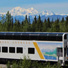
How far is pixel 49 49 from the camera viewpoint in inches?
921

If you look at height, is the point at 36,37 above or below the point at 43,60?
above

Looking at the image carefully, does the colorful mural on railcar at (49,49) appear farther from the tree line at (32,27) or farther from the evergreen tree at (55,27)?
the tree line at (32,27)

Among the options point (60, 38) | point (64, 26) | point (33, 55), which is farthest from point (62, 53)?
point (64, 26)

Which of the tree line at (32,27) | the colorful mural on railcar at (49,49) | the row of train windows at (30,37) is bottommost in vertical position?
the tree line at (32,27)

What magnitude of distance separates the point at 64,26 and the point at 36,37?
182 feet

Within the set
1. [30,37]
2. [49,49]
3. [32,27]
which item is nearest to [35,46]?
[30,37]

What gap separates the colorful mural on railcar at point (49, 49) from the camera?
2308 centimetres

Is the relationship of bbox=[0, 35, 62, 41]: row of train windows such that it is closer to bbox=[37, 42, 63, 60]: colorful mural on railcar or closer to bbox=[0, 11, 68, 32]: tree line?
bbox=[37, 42, 63, 60]: colorful mural on railcar

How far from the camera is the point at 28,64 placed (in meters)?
18.4

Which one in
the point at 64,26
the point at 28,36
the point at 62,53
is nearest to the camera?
the point at 62,53

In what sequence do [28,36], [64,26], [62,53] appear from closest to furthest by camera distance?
[62,53], [28,36], [64,26]

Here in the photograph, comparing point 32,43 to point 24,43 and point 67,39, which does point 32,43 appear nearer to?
point 24,43

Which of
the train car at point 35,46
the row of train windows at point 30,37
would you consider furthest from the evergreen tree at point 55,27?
the train car at point 35,46

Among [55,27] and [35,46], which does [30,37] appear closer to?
[35,46]
